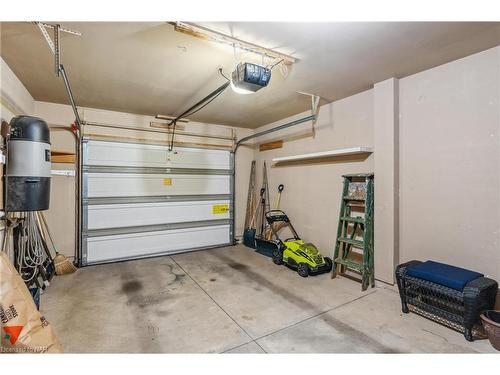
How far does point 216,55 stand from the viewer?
2441 millimetres

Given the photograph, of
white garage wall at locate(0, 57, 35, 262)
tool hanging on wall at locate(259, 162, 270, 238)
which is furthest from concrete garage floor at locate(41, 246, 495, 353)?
tool hanging on wall at locate(259, 162, 270, 238)

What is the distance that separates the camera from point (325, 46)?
2275 mm

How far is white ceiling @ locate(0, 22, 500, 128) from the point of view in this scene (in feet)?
6.66

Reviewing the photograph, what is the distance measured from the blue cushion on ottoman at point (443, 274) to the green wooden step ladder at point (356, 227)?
2.33 feet

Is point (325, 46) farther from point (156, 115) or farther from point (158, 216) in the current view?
point (158, 216)

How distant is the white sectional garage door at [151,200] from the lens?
13.7ft

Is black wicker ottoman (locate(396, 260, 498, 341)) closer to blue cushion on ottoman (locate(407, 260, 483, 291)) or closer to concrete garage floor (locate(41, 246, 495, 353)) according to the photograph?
blue cushion on ottoman (locate(407, 260, 483, 291))

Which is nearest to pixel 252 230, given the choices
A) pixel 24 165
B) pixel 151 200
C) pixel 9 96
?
pixel 151 200

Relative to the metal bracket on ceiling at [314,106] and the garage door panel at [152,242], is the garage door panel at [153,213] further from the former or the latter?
the metal bracket on ceiling at [314,106]

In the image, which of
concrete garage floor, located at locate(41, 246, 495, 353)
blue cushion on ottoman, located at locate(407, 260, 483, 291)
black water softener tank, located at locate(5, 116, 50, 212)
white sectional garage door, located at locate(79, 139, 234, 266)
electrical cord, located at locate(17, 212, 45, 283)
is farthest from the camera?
white sectional garage door, located at locate(79, 139, 234, 266)

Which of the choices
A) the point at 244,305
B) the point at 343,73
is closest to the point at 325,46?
the point at 343,73

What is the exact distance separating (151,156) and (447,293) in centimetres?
449
